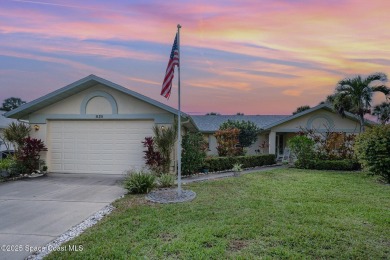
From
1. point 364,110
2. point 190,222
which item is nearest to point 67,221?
point 190,222

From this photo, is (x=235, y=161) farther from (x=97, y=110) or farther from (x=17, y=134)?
(x=17, y=134)

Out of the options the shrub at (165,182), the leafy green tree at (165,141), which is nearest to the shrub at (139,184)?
the shrub at (165,182)

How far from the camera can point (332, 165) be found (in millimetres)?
15711

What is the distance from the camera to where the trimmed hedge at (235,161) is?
555 inches

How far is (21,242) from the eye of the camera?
15.7ft

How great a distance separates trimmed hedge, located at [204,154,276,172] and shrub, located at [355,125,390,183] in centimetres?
597

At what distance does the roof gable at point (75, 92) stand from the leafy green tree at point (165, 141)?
836 millimetres

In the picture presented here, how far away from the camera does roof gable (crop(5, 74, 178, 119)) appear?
11520mm

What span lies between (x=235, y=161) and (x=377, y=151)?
6787 mm

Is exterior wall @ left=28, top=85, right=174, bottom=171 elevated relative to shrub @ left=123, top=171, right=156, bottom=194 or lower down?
elevated

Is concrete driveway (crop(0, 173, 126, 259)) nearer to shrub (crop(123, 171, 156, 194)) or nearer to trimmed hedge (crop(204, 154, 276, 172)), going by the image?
shrub (crop(123, 171, 156, 194))

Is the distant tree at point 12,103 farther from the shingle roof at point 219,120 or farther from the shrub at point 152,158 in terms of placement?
the shrub at point 152,158

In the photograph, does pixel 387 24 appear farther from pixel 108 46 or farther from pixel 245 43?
pixel 108 46

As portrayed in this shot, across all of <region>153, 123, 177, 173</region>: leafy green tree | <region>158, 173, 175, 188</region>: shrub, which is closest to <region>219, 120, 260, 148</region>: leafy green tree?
<region>153, 123, 177, 173</region>: leafy green tree
